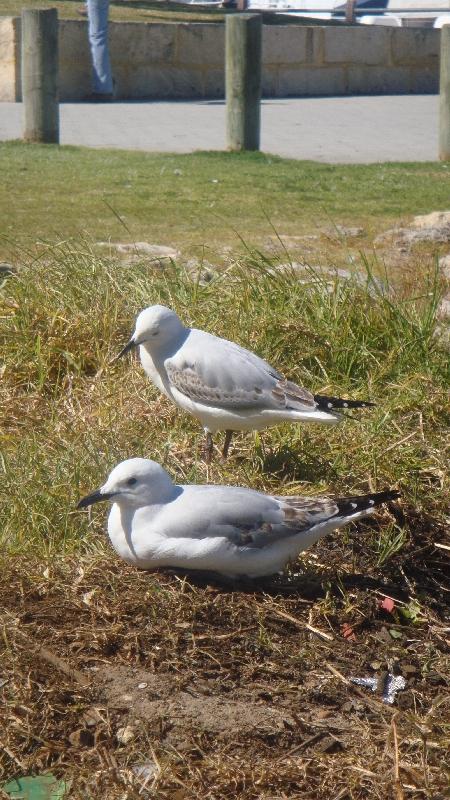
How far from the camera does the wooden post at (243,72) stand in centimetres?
1104

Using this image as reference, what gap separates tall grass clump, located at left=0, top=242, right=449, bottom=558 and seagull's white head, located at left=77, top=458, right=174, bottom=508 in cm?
46

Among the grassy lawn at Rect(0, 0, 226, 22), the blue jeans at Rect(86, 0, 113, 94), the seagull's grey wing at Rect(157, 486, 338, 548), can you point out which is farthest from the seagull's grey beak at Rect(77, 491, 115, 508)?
the grassy lawn at Rect(0, 0, 226, 22)

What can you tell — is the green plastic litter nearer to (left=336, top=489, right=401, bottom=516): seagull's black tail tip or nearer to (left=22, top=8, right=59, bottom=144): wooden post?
(left=336, top=489, right=401, bottom=516): seagull's black tail tip

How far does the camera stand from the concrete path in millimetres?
12641

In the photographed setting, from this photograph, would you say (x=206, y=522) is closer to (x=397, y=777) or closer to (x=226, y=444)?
(x=397, y=777)

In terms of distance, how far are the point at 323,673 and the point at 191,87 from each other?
49.0 ft

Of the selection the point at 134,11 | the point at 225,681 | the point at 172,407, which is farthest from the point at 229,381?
the point at 134,11

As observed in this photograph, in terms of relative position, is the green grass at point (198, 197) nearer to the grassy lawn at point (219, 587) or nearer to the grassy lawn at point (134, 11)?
the grassy lawn at point (219, 587)

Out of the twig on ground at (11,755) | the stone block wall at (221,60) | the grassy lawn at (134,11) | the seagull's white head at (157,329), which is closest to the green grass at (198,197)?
the seagull's white head at (157,329)

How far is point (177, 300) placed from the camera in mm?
6207

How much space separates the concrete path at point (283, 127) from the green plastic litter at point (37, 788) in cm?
950

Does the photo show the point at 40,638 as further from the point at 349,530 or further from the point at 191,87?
the point at 191,87

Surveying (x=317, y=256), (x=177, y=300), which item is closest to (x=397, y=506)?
(x=177, y=300)

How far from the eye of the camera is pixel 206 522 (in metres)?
3.94
